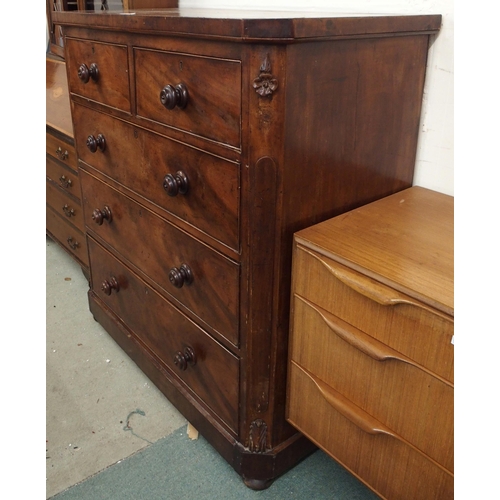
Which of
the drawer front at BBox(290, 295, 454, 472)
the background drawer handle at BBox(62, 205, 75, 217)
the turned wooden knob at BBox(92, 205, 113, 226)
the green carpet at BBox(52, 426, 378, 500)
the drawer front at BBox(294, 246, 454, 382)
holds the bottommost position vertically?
the green carpet at BBox(52, 426, 378, 500)

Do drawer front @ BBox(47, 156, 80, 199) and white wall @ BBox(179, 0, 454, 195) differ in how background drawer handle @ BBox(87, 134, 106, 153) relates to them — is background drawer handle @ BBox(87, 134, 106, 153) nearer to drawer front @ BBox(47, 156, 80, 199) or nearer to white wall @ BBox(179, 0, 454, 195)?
drawer front @ BBox(47, 156, 80, 199)

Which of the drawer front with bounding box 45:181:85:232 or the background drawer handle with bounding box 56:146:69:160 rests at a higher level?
the background drawer handle with bounding box 56:146:69:160

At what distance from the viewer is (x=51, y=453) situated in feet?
4.93

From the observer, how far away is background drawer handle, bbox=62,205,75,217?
7.45ft

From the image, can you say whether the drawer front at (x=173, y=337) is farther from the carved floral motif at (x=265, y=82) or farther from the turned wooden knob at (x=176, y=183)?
the carved floral motif at (x=265, y=82)

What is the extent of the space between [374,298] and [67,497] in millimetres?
986

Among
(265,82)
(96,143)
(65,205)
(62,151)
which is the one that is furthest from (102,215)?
(265,82)

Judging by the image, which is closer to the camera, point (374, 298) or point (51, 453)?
point (374, 298)

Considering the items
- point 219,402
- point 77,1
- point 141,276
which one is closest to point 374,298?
point 219,402

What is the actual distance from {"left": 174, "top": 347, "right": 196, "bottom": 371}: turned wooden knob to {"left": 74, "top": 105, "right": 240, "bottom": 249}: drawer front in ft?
1.24

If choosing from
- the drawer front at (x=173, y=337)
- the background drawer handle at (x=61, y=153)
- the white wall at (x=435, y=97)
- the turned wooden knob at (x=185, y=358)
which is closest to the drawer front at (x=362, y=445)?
the drawer front at (x=173, y=337)

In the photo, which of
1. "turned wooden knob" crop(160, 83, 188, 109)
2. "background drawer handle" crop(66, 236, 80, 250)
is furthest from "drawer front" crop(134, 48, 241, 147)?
"background drawer handle" crop(66, 236, 80, 250)

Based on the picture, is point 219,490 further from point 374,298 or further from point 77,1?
point 77,1

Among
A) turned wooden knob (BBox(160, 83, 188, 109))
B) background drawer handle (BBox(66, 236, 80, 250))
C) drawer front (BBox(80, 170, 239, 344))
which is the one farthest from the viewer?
background drawer handle (BBox(66, 236, 80, 250))
